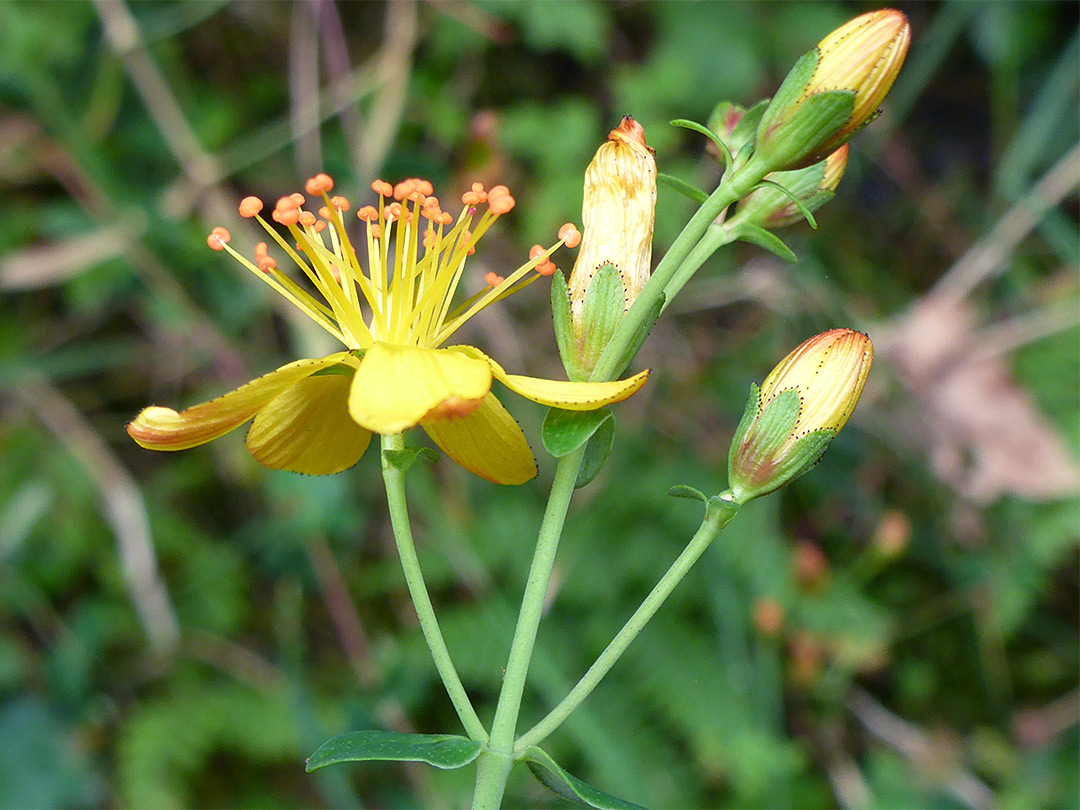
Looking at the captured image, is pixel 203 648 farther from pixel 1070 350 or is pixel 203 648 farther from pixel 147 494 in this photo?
pixel 1070 350

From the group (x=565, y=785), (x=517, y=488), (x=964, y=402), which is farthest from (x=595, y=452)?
(x=964, y=402)

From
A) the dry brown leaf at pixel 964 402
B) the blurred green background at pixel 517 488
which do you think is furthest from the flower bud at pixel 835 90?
the dry brown leaf at pixel 964 402

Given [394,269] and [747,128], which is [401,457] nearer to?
[394,269]

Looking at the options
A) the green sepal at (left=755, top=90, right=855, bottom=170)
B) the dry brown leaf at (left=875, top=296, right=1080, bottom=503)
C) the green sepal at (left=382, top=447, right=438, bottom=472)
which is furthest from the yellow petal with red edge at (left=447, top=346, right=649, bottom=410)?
the dry brown leaf at (left=875, top=296, right=1080, bottom=503)

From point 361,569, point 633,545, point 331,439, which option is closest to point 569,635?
point 633,545

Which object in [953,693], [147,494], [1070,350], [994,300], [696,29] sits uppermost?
[696,29]

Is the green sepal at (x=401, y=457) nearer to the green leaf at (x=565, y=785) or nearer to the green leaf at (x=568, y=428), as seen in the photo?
the green leaf at (x=568, y=428)

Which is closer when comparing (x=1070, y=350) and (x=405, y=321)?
(x=405, y=321)
